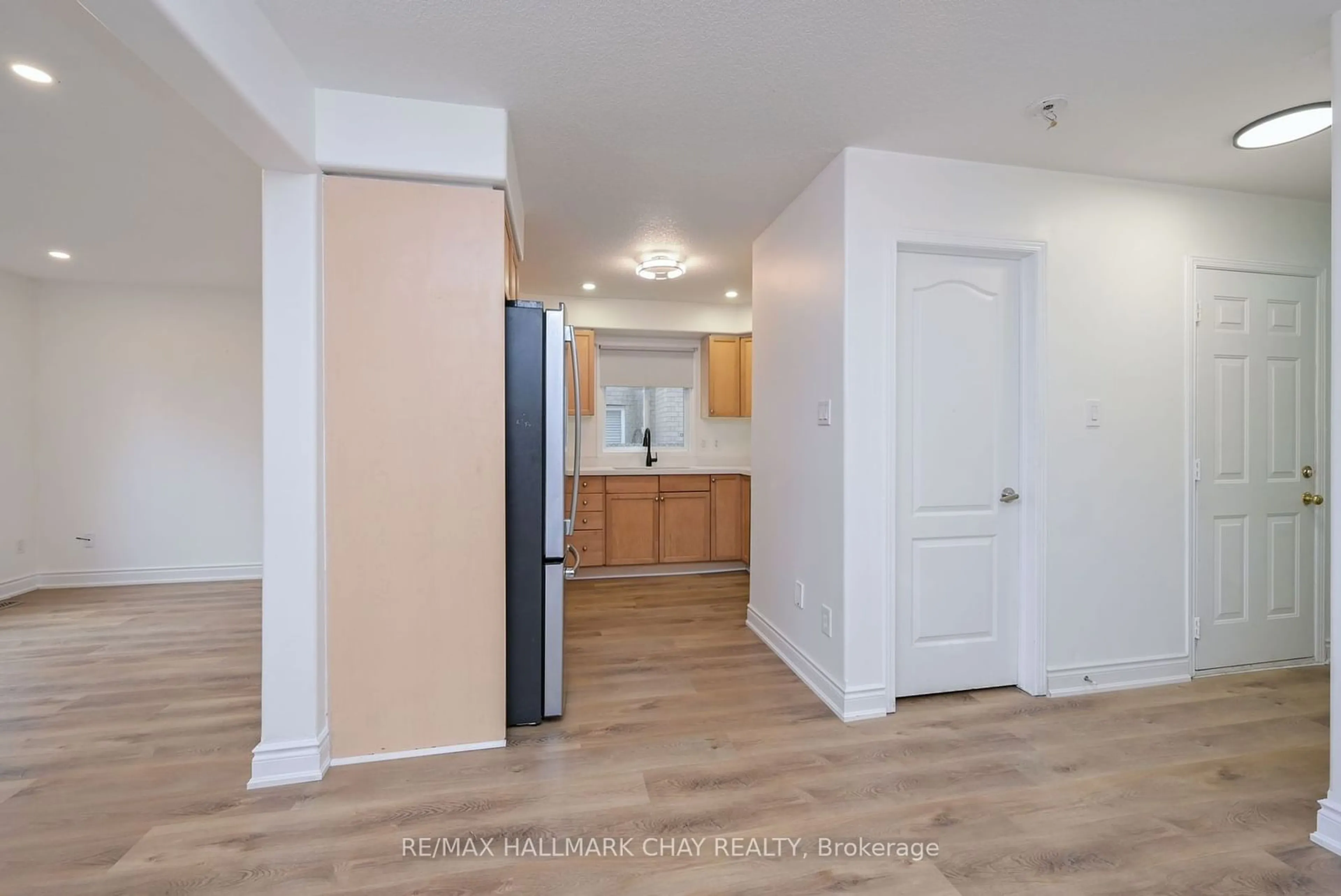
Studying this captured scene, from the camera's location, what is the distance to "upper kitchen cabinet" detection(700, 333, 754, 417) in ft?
18.0

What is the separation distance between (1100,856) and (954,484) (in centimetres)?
Answer: 143

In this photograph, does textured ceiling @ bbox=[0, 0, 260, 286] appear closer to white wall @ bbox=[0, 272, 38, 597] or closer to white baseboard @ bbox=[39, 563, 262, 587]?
white wall @ bbox=[0, 272, 38, 597]

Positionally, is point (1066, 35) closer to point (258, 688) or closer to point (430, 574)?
point (430, 574)

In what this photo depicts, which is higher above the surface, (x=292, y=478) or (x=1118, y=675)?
(x=292, y=478)

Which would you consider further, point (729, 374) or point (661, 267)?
point (729, 374)

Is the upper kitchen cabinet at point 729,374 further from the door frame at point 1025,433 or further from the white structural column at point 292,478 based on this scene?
the white structural column at point 292,478

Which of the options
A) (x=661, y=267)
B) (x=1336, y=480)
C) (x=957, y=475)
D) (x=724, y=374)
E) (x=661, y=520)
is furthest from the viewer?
(x=724, y=374)

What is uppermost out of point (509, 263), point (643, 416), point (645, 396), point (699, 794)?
point (509, 263)

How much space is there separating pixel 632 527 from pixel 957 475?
2.88 m

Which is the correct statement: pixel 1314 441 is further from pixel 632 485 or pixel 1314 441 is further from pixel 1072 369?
pixel 632 485

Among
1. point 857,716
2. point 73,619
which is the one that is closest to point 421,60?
point 857,716

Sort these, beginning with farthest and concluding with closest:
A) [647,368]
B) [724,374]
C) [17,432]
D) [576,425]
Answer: [647,368] → [724,374] → [17,432] → [576,425]

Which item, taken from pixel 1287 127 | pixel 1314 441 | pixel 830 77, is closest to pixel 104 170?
pixel 830 77

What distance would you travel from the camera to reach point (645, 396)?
18.9ft
